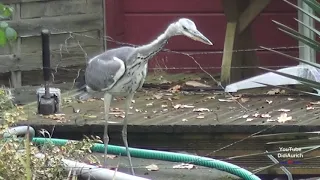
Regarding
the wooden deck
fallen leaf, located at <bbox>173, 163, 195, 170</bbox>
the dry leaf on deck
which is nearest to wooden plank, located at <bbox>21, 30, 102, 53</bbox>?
the wooden deck

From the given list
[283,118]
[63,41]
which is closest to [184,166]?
[283,118]

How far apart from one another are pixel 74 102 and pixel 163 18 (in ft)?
7.24

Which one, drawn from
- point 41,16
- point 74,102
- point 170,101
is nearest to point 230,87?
point 170,101

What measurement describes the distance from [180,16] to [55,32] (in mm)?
1531

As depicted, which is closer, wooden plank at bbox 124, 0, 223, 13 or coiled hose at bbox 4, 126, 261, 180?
coiled hose at bbox 4, 126, 261, 180

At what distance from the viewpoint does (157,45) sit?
4.41 meters

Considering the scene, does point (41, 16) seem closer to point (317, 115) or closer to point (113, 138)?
point (113, 138)

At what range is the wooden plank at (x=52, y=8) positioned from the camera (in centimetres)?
838

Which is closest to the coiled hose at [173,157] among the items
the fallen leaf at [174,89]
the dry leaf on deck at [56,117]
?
the dry leaf on deck at [56,117]

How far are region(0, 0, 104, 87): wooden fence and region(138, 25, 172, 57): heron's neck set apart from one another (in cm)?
371

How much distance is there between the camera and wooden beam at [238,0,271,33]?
7648mm

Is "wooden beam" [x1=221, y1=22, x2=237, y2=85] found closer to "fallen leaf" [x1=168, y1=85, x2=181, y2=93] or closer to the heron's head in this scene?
"fallen leaf" [x1=168, y1=85, x2=181, y2=93]

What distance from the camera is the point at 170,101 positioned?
7.26 m

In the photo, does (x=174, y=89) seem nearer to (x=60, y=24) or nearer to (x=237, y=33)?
(x=237, y=33)
